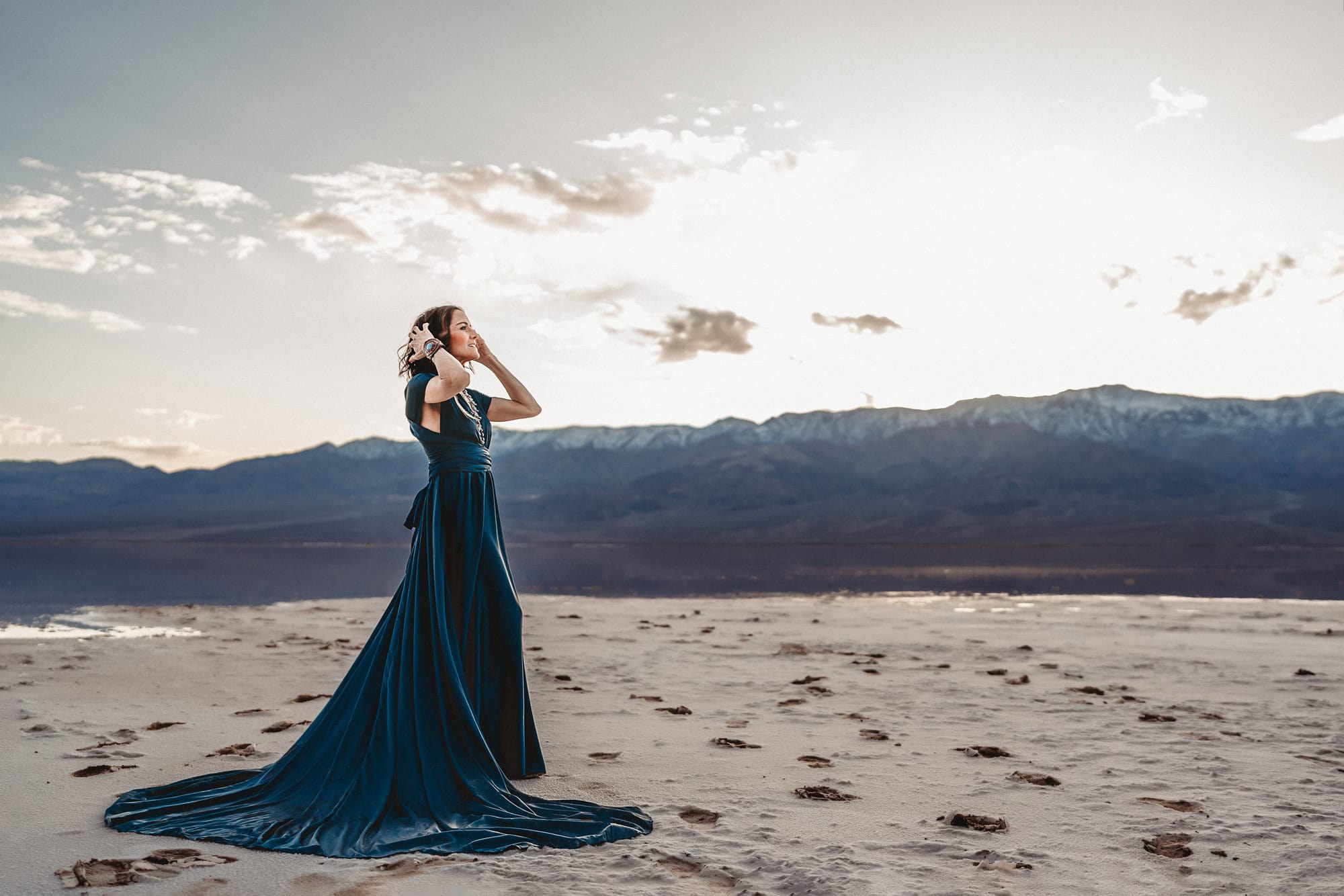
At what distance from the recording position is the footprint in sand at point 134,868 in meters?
2.64

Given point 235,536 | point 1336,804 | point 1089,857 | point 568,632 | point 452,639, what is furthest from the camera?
point 235,536

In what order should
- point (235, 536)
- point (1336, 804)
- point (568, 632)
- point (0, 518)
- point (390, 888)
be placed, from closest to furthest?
point (390, 888), point (1336, 804), point (568, 632), point (235, 536), point (0, 518)

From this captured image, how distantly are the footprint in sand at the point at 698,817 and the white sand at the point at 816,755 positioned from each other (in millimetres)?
28

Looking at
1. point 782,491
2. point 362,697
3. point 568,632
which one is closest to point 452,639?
point 362,697

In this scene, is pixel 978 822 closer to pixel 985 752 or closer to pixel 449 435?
pixel 985 752

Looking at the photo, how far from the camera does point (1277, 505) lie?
11456cm

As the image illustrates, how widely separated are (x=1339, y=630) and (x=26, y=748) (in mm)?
12274

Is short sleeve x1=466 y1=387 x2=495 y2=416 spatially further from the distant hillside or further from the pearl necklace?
the distant hillside

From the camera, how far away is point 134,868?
2742mm

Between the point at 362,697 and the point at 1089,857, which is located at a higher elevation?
the point at 362,697

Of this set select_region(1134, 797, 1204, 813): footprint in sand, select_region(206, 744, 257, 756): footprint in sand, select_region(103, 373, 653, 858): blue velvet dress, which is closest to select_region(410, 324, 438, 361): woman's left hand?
select_region(103, 373, 653, 858): blue velvet dress

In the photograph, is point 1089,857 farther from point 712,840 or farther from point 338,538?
point 338,538

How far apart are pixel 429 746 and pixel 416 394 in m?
1.48

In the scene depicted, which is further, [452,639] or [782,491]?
[782,491]
